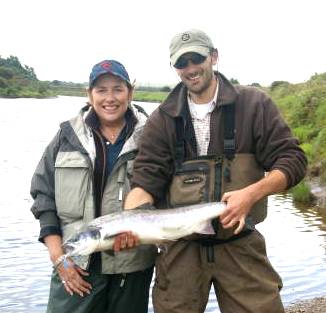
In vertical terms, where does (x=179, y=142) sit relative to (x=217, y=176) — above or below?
above

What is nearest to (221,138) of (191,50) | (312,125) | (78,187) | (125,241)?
(191,50)

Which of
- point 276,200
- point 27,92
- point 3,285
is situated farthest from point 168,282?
point 27,92

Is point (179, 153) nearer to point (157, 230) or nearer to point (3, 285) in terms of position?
point (157, 230)

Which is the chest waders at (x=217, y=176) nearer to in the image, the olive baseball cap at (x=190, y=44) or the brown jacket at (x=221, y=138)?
the brown jacket at (x=221, y=138)

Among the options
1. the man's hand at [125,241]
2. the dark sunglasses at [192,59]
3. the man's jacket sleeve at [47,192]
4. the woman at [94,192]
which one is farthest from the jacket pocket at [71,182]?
the dark sunglasses at [192,59]

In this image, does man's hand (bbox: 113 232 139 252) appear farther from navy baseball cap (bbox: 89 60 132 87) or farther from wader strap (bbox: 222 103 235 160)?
navy baseball cap (bbox: 89 60 132 87)

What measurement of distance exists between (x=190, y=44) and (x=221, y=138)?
745 millimetres

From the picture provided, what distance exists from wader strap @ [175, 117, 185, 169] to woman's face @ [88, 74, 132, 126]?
50cm

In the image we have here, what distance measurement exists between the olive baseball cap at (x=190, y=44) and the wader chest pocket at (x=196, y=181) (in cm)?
80

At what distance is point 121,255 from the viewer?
4832 mm

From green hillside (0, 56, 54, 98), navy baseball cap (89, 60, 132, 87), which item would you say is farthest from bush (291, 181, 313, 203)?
green hillside (0, 56, 54, 98)

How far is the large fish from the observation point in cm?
443

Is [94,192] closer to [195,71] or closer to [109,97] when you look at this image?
[109,97]

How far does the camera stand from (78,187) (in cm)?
482
